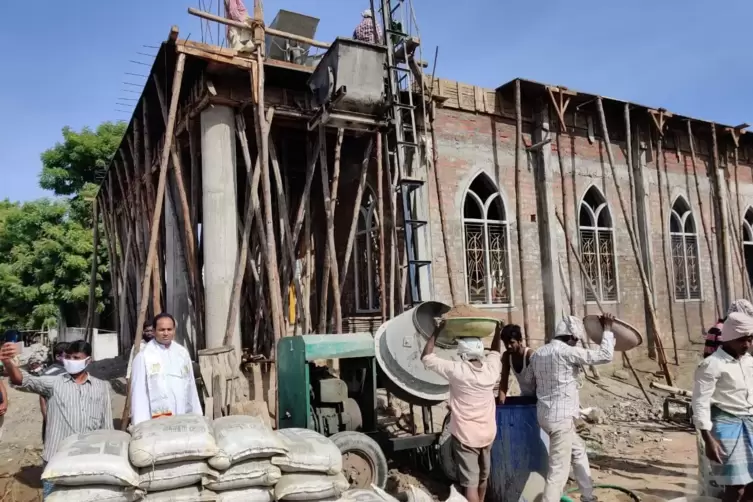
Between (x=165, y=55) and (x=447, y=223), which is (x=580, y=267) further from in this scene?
(x=165, y=55)

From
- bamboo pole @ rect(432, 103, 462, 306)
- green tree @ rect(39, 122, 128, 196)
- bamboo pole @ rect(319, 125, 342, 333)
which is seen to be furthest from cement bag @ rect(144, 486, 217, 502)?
green tree @ rect(39, 122, 128, 196)

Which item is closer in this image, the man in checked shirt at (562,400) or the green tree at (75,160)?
the man in checked shirt at (562,400)

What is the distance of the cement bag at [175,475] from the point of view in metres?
3.47

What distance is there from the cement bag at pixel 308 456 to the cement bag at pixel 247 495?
0.19 metres

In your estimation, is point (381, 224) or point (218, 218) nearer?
point (218, 218)

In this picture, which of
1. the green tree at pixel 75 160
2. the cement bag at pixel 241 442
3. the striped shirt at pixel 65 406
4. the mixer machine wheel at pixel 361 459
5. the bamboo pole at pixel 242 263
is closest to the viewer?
the cement bag at pixel 241 442

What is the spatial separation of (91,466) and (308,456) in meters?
1.34

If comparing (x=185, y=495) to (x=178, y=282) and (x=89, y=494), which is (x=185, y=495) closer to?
(x=89, y=494)

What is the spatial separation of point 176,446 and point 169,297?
6.91m

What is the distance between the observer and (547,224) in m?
11.0

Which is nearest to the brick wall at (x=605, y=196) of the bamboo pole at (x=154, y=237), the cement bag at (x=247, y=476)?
the bamboo pole at (x=154, y=237)

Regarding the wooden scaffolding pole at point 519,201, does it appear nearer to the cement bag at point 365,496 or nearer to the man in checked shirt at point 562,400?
the man in checked shirt at point 562,400

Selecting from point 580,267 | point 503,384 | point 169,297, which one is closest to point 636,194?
point 580,267

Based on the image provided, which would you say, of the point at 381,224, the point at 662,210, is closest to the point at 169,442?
the point at 381,224
